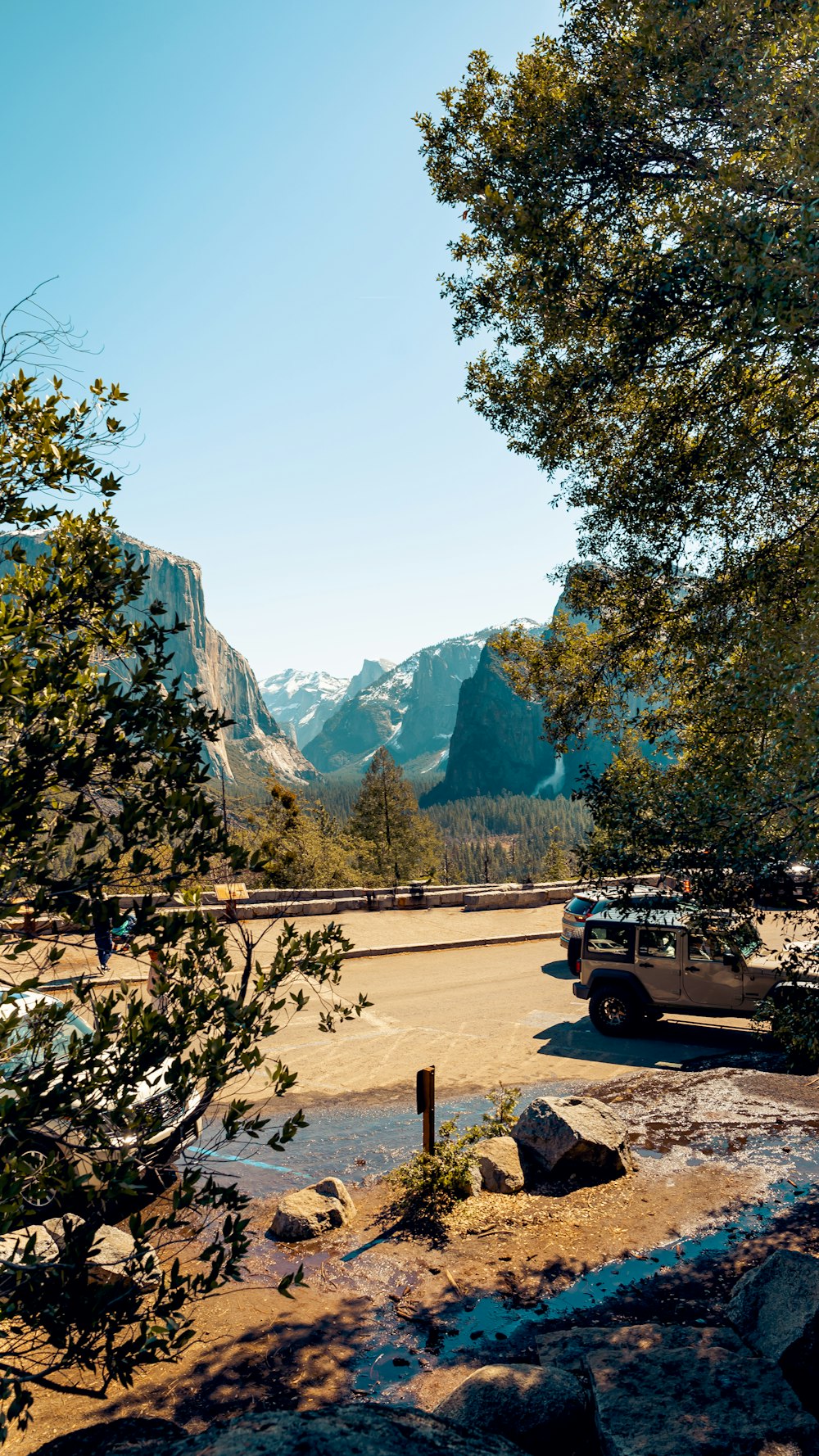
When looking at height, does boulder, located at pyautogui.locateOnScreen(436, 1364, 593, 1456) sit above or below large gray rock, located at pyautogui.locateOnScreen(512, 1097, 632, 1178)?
above

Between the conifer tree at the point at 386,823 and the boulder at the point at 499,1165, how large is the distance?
159ft

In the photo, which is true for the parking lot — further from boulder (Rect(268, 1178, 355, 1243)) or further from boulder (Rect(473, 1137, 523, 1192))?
boulder (Rect(268, 1178, 355, 1243))

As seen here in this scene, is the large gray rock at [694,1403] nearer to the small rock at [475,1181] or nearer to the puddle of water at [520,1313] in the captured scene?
the puddle of water at [520,1313]

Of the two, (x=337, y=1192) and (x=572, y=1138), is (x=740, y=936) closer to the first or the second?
(x=572, y=1138)

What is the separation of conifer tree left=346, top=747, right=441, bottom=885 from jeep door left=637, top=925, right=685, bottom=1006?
44532mm

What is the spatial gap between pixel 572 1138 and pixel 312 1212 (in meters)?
2.58

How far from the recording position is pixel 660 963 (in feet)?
41.7

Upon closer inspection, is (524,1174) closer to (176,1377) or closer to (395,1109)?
(395,1109)

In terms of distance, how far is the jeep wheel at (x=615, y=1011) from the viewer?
13023 mm

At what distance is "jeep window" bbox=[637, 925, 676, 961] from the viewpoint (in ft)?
41.4

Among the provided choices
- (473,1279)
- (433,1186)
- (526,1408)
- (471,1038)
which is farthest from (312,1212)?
(471,1038)

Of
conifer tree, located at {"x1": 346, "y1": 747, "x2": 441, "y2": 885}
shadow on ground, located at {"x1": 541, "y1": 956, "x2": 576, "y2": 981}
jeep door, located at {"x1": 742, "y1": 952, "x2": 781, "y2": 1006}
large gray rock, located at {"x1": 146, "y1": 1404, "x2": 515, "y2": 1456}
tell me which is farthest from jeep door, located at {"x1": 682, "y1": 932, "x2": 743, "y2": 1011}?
conifer tree, located at {"x1": 346, "y1": 747, "x2": 441, "y2": 885}

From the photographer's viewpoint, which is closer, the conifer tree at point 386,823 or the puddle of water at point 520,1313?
the puddle of water at point 520,1313

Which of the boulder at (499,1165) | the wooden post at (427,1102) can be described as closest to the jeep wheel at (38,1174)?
the wooden post at (427,1102)
